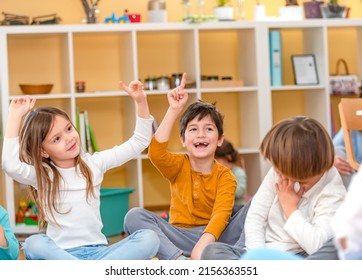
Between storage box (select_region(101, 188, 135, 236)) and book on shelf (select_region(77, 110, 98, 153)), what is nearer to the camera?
storage box (select_region(101, 188, 135, 236))

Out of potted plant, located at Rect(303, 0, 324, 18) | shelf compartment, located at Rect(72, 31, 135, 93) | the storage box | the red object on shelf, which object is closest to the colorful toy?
the red object on shelf

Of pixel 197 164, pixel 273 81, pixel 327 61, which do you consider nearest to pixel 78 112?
pixel 273 81

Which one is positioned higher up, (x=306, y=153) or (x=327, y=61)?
(x=327, y=61)

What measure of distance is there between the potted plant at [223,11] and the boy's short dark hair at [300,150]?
2.62 metres

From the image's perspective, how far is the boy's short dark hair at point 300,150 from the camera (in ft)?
7.44

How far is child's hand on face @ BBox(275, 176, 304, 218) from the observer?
90.7 inches

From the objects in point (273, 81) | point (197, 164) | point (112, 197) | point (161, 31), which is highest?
point (161, 31)

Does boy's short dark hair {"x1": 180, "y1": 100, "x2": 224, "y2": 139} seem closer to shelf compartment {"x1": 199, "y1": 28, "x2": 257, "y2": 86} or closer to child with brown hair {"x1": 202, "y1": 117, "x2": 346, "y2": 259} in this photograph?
child with brown hair {"x1": 202, "y1": 117, "x2": 346, "y2": 259}

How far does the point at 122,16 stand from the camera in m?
4.79

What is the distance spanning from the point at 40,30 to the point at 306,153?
2646 mm

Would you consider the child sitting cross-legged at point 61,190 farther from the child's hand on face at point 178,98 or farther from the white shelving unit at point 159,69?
the white shelving unit at point 159,69

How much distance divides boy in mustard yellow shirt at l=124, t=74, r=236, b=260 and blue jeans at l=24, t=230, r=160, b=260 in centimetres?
19

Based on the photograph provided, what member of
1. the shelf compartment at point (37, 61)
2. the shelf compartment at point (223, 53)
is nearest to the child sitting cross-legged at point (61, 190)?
the shelf compartment at point (37, 61)

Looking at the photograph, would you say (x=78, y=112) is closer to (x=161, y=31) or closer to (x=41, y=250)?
(x=161, y=31)
